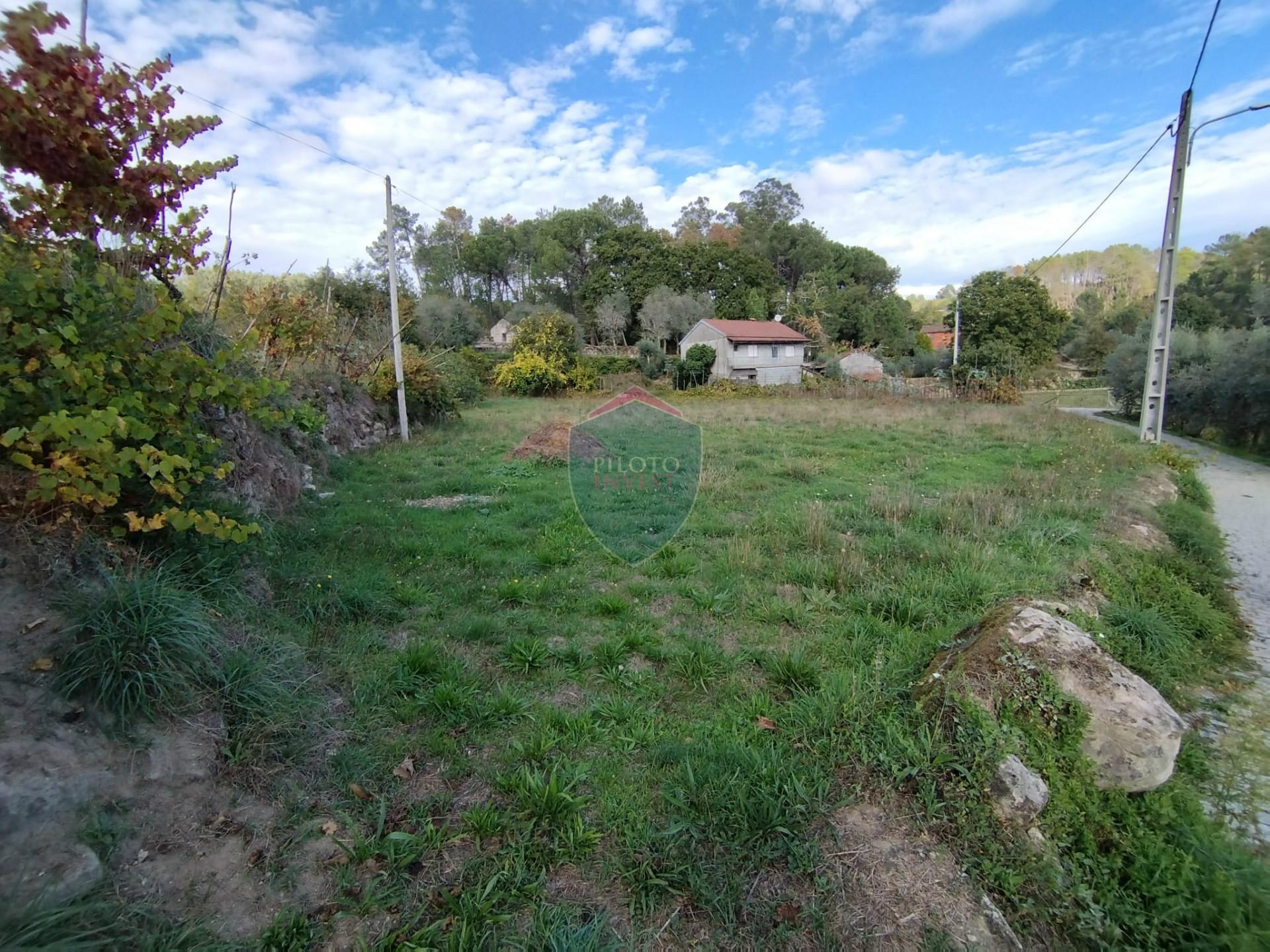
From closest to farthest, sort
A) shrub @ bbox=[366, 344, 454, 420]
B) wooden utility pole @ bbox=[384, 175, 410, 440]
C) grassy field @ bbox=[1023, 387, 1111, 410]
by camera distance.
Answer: wooden utility pole @ bbox=[384, 175, 410, 440] → shrub @ bbox=[366, 344, 454, 420] → grassy field @ bbox=[1023, 387, 1111, 410]

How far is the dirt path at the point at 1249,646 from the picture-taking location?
2.76 m

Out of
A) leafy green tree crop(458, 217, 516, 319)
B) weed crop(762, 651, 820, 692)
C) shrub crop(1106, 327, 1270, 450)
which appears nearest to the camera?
weed crop(762, 651, 820, 692)

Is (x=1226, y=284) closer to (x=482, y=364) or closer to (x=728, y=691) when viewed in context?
(x=482, y=364)

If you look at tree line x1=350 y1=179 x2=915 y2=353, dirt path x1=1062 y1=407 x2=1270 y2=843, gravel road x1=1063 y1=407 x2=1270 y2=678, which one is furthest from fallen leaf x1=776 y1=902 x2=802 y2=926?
tree line x1=350 y1=179 x2=915 y2=353

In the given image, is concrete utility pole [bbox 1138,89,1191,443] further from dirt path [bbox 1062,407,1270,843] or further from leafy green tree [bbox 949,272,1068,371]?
leafy green tree [bbox 949,272,1068,371]

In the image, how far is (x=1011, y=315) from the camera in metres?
34.2

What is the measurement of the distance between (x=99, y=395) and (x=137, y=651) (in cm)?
111

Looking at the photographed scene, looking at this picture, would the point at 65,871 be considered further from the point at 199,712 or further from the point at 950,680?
the point at 950,680

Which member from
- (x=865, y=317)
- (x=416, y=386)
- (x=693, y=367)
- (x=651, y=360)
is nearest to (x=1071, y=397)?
(x=865, y=317)

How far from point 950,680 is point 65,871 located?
351cm

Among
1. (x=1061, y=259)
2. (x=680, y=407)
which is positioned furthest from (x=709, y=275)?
(x=1061, y=259)

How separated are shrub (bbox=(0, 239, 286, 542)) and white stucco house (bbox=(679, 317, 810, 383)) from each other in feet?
91.8

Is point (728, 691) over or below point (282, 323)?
below

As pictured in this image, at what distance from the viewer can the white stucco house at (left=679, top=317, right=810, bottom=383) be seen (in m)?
30.7
